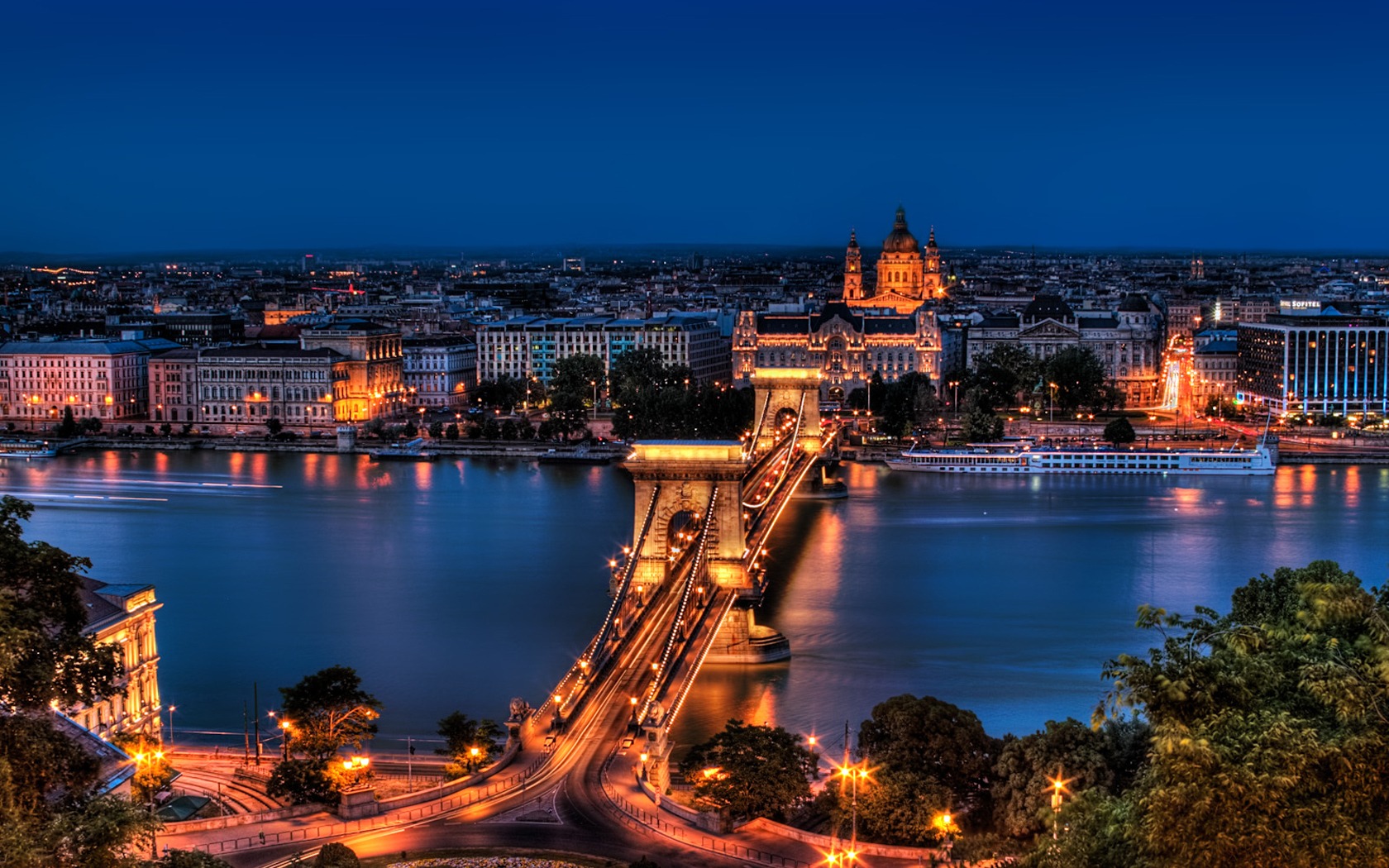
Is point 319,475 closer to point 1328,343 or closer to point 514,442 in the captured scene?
point 514,442

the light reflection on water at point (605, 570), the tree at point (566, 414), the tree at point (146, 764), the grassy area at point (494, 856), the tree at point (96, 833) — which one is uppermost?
the tree at point (96, 833)

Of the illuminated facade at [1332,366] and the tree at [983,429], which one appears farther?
the illuminated facade at [1332,366]

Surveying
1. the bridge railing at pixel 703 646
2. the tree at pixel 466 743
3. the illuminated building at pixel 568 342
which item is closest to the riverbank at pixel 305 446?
the illuminated building at pixel 568 342

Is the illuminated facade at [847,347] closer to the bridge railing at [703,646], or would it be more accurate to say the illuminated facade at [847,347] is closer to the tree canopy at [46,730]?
the bridge railing at [703,646]

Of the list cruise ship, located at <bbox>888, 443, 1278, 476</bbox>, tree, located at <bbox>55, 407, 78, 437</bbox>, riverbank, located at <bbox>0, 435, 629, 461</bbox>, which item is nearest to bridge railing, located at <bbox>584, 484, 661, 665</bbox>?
cruise ship, located at <bbox>888, 443, 1278, 476</bbox>

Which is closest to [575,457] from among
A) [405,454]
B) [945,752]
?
[405,454]

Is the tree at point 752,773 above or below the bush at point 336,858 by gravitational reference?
below

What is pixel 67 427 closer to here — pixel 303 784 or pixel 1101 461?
pixel 1101 461
